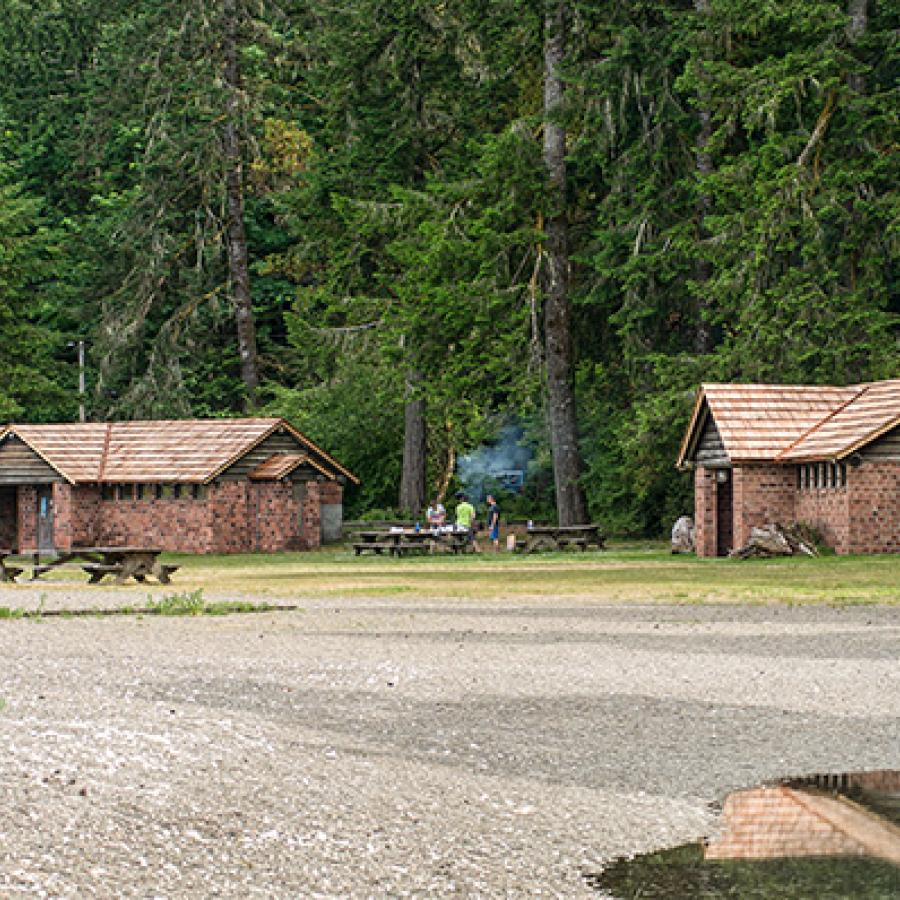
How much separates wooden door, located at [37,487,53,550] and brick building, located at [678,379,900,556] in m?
23.6

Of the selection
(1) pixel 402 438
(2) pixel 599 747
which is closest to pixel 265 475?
(1) pixel 402 438

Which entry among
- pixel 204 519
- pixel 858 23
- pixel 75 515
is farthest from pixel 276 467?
pixel 858 23

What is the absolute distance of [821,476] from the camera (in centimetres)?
4497

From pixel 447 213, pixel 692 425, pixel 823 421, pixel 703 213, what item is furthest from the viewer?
pixel 447 213

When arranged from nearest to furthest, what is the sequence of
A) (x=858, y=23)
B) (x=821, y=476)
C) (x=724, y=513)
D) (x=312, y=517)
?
(x=821, y=476) < (x=724, y=513) < (x=858, y=23) < (x=312, y=517)

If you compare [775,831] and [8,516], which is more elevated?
[8,516]

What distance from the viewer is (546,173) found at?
56.8m

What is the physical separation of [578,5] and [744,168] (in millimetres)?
7627

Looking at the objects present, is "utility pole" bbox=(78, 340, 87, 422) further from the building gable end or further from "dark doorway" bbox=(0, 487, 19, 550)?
the building gable end

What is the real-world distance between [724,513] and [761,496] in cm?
252

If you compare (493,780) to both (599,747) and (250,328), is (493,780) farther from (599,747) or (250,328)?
(250,328)

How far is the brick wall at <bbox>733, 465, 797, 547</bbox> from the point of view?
4569cm

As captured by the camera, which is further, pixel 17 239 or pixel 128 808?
pixel 17 239

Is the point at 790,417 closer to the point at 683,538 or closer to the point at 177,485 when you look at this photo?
the point at 683,538
